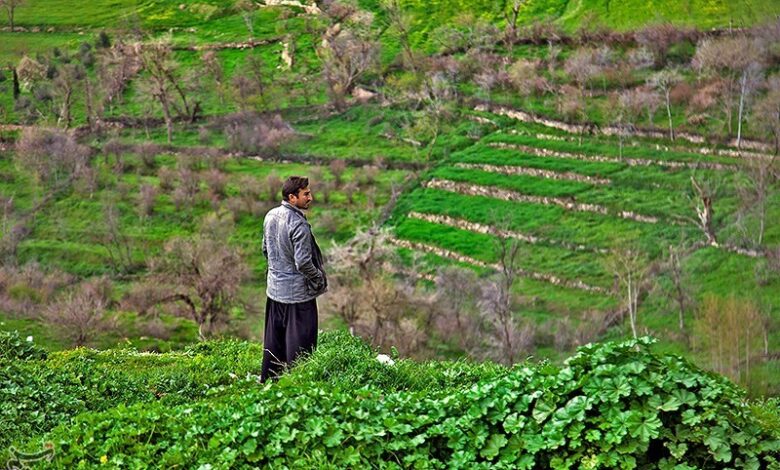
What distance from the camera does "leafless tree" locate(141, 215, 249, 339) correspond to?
59.5m

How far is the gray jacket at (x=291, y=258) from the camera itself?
14.0m

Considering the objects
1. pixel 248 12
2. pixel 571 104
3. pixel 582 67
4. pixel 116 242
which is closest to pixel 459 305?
pixel 116 242

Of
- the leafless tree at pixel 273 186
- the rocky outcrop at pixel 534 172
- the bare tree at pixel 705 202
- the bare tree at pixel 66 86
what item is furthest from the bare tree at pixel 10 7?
the bare tree at pixel 705 202

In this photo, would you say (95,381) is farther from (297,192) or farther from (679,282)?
(679,282)

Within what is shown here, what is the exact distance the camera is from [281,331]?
14445 mm

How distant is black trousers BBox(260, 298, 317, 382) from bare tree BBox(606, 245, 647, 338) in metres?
50.8

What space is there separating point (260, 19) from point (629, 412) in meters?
123

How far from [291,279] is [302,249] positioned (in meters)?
0.57

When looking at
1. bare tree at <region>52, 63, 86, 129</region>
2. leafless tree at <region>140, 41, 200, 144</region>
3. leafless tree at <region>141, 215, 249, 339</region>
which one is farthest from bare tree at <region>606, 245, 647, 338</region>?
bare tree at <region>52, 63, 86, 129</region>

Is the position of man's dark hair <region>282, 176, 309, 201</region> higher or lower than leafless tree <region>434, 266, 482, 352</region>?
higher

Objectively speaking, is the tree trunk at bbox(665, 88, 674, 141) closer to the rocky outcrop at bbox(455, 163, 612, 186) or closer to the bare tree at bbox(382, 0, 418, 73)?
the rocky outcrop at bbox(455, 163, 612, 186)

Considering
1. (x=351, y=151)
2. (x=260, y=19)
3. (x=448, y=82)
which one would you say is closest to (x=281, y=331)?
(x=351, y=151)

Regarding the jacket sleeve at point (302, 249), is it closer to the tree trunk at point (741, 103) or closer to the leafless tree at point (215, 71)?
the tree trunk at point (741, 103)

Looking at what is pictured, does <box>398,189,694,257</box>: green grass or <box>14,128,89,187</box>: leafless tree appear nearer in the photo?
<box>398,189,694,257</box>: green grass
